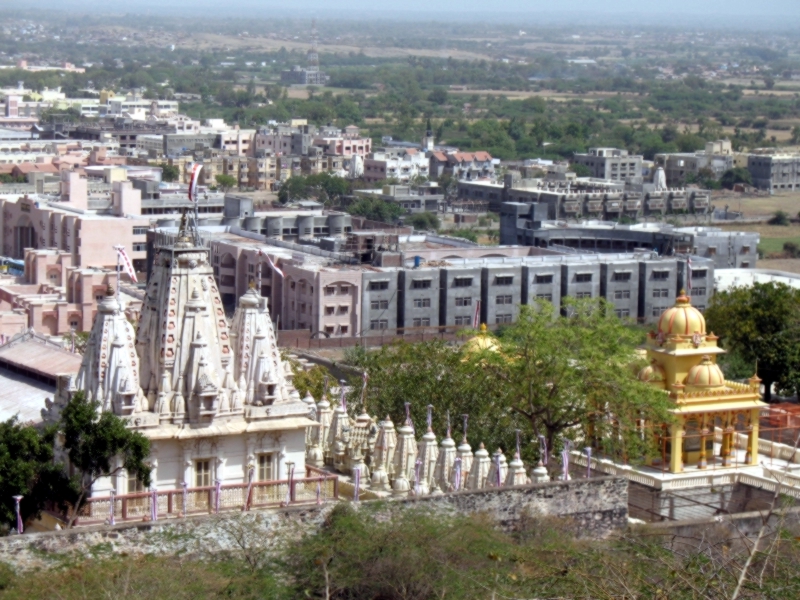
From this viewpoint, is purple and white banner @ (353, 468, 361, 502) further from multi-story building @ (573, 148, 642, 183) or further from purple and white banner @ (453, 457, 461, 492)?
multi-story building @ (573, 148, 642, 183)

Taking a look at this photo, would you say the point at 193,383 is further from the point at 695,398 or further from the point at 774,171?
the point at 774,171

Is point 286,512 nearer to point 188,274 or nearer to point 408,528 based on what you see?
point 408,528

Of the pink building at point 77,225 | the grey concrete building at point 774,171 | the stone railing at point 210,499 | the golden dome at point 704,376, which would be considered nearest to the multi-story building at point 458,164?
the grey concrete building at point 774,171

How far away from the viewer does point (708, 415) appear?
124 feet

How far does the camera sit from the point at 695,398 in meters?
37.3

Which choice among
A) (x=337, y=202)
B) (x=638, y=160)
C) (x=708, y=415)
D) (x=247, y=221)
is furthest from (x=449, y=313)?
(x=638, y=160)

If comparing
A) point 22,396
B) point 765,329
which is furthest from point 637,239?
point 22,396

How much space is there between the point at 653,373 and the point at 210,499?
12505mm

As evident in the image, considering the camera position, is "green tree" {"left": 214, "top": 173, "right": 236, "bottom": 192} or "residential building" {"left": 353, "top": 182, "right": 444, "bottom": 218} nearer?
"residential building" {"left": 353, "top": 182, "right": 444, "bottom": 218}

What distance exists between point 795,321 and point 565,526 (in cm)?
2021

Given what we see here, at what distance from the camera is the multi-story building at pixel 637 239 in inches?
2995

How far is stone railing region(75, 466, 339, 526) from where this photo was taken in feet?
87.4

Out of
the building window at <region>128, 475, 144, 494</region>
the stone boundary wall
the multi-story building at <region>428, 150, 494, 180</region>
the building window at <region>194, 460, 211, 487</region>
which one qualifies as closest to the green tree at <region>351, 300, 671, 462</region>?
the stone boundary wall

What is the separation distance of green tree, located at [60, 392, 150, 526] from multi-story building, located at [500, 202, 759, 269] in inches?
1913
